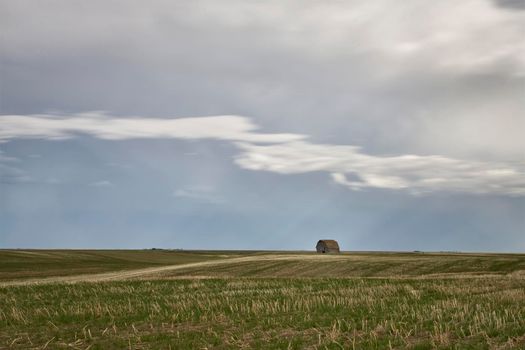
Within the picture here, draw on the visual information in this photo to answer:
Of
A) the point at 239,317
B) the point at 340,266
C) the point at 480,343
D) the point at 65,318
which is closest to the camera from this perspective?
the point at 480,343

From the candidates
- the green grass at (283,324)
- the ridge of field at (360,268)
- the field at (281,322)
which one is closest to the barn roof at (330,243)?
the ridge of field at (360,268)

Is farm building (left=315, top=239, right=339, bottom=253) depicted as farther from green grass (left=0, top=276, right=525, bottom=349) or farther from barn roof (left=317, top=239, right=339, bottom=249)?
green grass (left=0, top=276, right=525, bottom=349)

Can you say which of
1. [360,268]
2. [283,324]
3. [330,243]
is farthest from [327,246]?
[283,324]

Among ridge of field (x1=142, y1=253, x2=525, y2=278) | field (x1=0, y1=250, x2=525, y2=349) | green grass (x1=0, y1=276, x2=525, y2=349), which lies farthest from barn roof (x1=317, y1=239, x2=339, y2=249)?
green grass (x1=0, y1=276, x2=525, y2=349)

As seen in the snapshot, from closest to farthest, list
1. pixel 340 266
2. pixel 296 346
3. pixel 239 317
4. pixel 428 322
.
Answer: pixel 296 346 → pixel 428 322 → pixel 239 317 → pixel 340 266

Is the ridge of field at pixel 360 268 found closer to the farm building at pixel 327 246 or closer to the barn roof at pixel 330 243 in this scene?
→ the farm building at pixel 327 246

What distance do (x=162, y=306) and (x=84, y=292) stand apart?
11885 mm

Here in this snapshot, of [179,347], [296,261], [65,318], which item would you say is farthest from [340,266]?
[179,347]

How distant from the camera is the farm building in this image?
142 m

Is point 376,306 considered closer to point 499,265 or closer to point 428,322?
point 428,322

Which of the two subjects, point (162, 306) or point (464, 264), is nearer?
point (162, 306)

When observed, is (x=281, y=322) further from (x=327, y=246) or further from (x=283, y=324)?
(x=327, y=246)

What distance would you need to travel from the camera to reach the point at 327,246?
143m

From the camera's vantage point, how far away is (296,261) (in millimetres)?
76500
